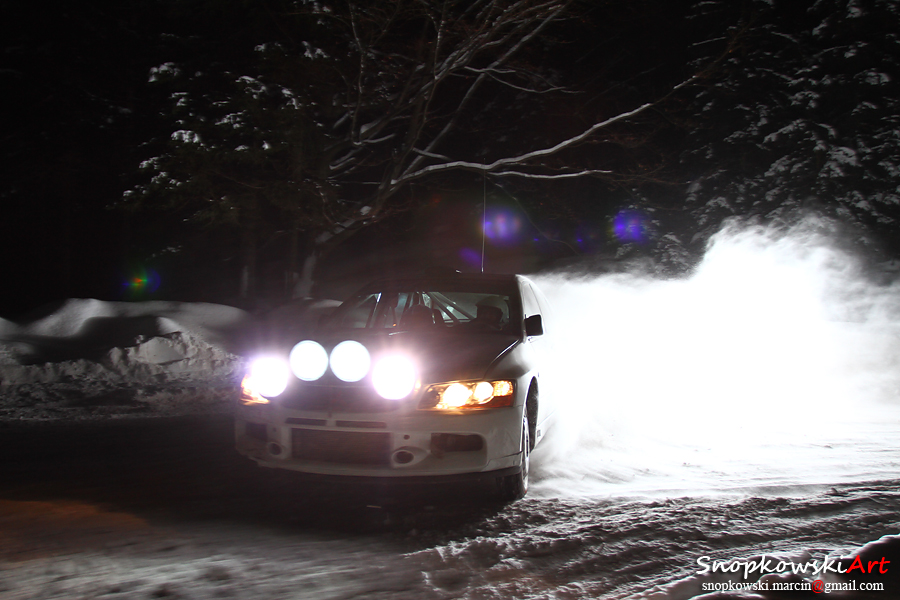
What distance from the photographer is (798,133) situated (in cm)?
1383

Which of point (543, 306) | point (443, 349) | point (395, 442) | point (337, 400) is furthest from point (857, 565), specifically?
point (543, 306)

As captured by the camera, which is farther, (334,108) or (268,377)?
(334,108)

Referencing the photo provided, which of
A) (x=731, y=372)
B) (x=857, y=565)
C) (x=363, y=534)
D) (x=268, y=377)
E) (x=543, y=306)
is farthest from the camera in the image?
(x=731, y=372)

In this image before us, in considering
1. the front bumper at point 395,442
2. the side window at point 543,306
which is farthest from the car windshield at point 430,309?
the front bumper at point 395,442

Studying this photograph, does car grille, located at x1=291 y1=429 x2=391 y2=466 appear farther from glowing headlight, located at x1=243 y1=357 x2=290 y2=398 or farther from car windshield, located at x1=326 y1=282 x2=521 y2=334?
car windshield, located at x1=326 y1=282 x2=521 y2=334

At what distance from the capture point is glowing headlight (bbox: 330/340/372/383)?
14.1 ft

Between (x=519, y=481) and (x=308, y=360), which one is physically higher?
(x=308, y=360)

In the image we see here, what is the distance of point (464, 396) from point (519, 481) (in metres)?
0.71

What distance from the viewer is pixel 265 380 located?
4.50 meters

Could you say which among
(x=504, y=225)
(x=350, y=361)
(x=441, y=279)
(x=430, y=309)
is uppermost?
(x=504, y=225)

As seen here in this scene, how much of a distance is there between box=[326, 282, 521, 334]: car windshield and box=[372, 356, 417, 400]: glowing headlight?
1.04 metres

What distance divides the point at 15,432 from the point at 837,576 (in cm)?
663

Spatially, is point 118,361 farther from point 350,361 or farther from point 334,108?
point 334,108

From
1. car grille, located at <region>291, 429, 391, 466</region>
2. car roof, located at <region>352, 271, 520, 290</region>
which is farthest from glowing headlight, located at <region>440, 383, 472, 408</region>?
car roof, located at <region>352, 271, 520, 290</region>
